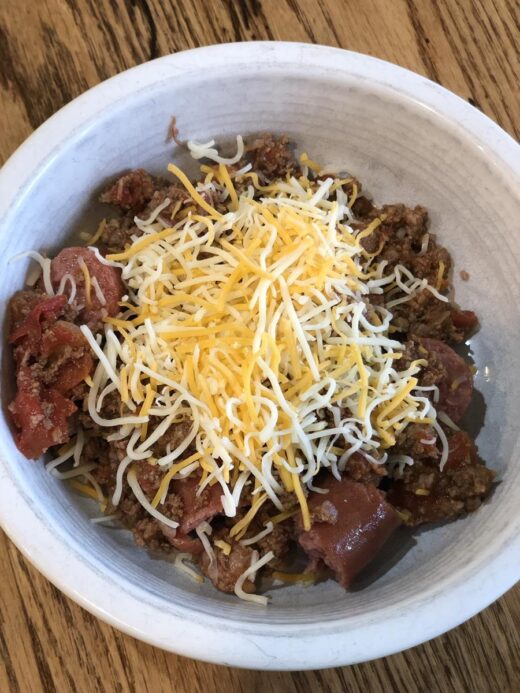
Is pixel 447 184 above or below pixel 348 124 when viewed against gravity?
below

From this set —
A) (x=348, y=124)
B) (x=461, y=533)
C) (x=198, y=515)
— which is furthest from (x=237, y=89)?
(x=461, y=533)

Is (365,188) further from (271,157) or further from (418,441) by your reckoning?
(418,441)

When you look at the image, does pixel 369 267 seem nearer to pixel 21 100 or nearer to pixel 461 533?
pixel 461 533

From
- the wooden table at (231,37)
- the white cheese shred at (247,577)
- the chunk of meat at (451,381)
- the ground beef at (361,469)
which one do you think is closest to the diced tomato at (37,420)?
the wooden table at (231,37)

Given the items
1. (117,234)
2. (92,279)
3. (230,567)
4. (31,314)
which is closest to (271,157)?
(117,234)

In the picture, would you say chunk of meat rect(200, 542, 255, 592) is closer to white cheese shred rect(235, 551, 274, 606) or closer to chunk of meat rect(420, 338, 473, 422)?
white cheese shred rect(235, 551, 274, 606)

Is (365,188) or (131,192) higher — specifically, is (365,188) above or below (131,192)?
below

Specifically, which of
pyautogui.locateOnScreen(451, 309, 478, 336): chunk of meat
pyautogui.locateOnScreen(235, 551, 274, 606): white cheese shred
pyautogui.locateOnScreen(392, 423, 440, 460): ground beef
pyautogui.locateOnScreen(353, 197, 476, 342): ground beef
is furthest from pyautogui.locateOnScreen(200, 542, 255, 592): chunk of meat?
pyautogui.locateOnScreen(451, 309, 478, 336): chunk of meat
